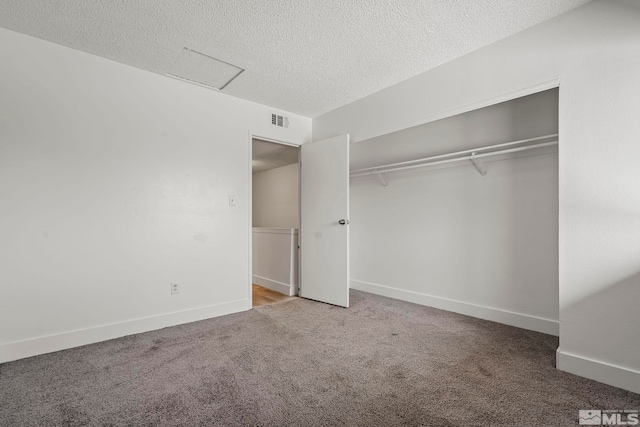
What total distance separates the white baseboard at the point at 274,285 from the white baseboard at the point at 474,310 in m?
1.06

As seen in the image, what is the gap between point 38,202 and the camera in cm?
227

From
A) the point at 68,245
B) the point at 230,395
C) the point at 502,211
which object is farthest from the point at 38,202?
the point at 502,211

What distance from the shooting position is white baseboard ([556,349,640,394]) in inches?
67.1

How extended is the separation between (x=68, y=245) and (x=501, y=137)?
3893 millimetres

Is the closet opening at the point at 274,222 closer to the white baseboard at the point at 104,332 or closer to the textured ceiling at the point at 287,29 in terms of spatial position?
the white baseboard at the point at 104,332

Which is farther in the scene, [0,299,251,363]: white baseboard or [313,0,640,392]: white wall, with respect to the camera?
[0,299,251,363]: white baseboard

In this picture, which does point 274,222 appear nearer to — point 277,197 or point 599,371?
point 277,197

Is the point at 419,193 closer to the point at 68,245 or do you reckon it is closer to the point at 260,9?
the point at 260,9

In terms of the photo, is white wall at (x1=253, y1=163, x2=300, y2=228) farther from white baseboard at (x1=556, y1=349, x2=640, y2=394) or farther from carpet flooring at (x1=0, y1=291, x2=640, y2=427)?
white baseboard at (x1=556, y1=349, x2=640, y2=394)

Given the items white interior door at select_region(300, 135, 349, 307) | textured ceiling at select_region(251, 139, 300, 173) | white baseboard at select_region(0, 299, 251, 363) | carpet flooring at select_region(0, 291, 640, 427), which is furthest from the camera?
textured ceiling at select_region(251, 139, 300, 173)

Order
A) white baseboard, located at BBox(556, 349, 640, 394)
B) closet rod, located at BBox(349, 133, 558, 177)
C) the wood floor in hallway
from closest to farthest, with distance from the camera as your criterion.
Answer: white baseboard, located at BBox(556, 349, 640, 394), closet rod, located at BBox(349, 133, 558, 177), the wood floor in hallway

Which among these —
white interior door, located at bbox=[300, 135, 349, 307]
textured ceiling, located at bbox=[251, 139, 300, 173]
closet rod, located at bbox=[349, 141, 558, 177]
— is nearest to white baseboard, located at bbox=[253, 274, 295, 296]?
white interior door, located at bbox=[300, 135, 349, 307]

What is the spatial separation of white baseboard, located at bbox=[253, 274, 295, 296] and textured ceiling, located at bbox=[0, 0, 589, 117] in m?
2.62

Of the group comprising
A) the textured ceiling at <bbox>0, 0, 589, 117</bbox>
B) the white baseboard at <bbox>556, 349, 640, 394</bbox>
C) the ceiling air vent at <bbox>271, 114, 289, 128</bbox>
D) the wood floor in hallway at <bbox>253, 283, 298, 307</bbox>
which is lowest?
the wood floor in hallway at <bbox>253, 283, 298, 307</bbox>
